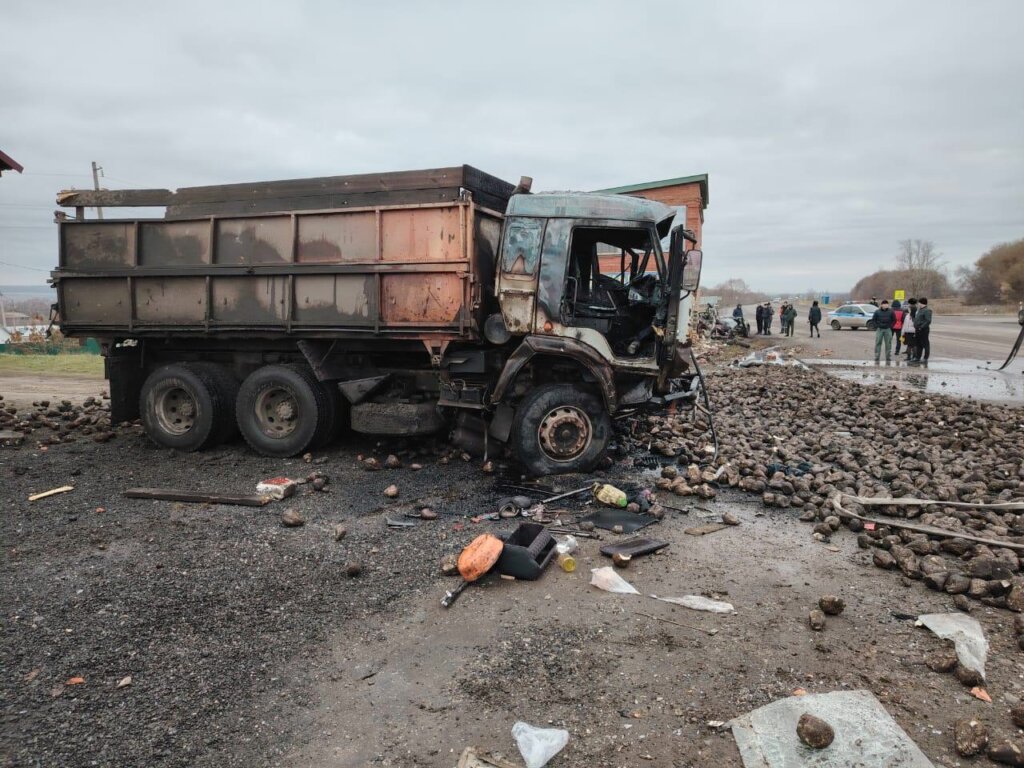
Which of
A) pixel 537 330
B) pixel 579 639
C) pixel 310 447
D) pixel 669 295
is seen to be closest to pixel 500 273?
pixel 537 330

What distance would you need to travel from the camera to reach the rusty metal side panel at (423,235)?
6.20 metres

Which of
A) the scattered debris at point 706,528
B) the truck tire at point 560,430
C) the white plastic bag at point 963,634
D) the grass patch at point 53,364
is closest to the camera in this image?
the white plastic bag at point 963,634

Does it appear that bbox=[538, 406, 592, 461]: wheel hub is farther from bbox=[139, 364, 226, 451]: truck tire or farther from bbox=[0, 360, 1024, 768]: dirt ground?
bbox=[139, 364, 226, 451]: truck tire

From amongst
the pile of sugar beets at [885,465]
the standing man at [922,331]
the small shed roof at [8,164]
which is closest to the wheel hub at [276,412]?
the pile of sugar beets at [885,465]

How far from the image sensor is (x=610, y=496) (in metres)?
5.45

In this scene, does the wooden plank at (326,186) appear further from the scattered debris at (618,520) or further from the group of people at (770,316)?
the group of people at (770,316)

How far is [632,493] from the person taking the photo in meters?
5.73

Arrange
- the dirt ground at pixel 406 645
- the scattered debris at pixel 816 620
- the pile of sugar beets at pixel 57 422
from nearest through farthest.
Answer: the dirt ground at pixel 406 645 → the scattered debris at pixel 816 620 → the pile of sugar beets at pixel 57 422

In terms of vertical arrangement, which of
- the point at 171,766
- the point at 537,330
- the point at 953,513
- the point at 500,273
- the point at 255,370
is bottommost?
the point at 171,766

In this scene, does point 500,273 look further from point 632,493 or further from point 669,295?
point 632,493

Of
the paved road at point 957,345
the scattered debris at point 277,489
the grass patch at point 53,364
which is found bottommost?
the scattered debris at point 277,489

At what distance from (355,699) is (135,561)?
2.35 meters

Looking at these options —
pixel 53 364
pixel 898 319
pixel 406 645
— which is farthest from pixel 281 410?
pixel 898 319

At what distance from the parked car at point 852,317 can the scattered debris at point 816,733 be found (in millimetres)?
35632
